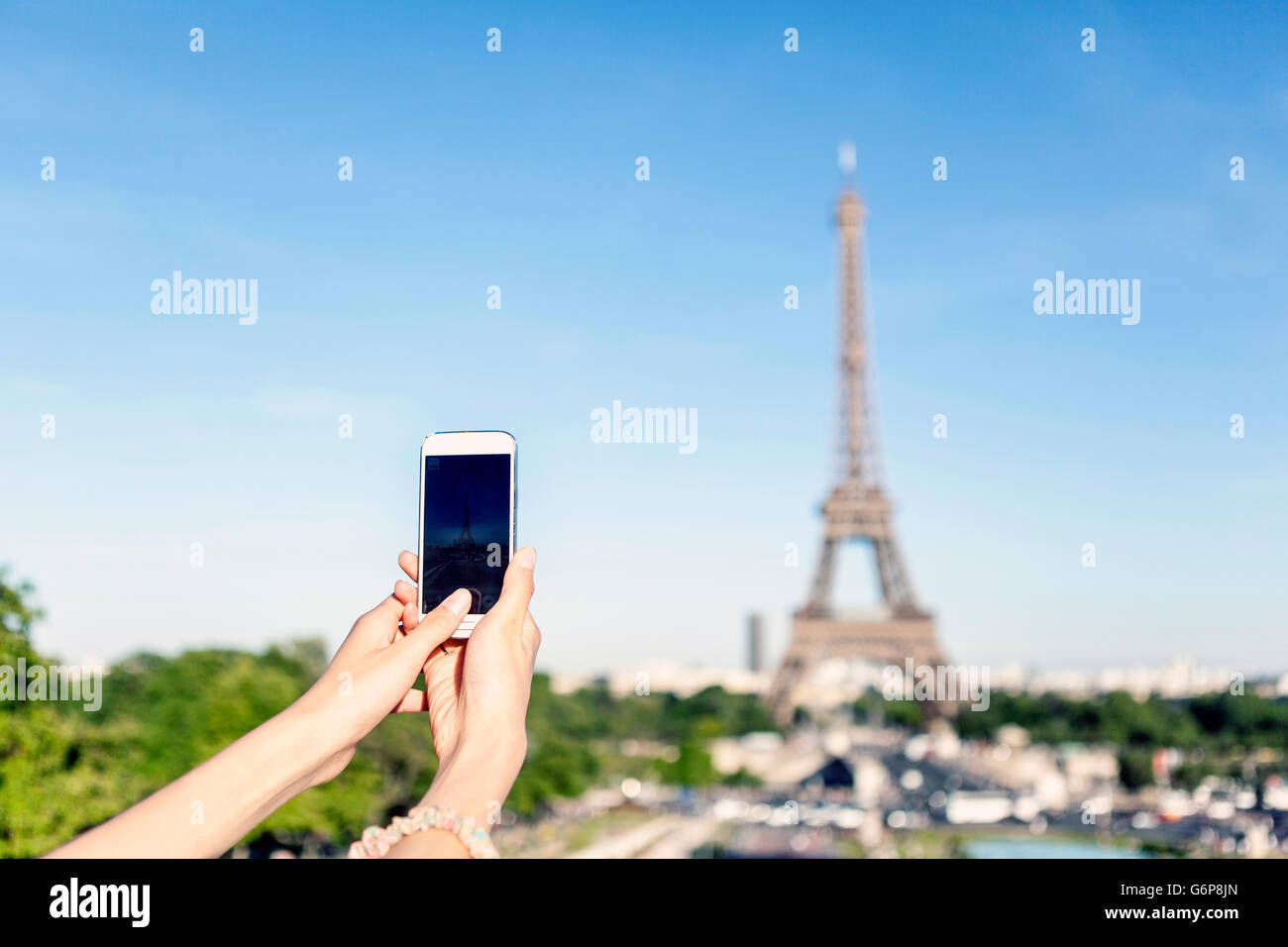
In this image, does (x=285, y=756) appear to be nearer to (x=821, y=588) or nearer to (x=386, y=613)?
(x=386, y=613)

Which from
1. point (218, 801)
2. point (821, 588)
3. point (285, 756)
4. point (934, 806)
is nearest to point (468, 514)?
point (285, 756)

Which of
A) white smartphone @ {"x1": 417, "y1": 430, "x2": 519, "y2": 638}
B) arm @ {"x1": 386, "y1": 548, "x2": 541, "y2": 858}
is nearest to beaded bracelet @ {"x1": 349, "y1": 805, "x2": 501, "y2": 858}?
arm @ {"x1": 386, "y1": 548, "x2": 541, "y2": 858}

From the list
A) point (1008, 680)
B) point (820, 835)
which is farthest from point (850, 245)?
point (1008, 680)

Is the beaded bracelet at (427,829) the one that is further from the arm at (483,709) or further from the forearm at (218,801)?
the forearm at (218,801)

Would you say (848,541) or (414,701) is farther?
(848,541)

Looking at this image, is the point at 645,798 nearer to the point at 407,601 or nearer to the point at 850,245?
the point at 850,245
